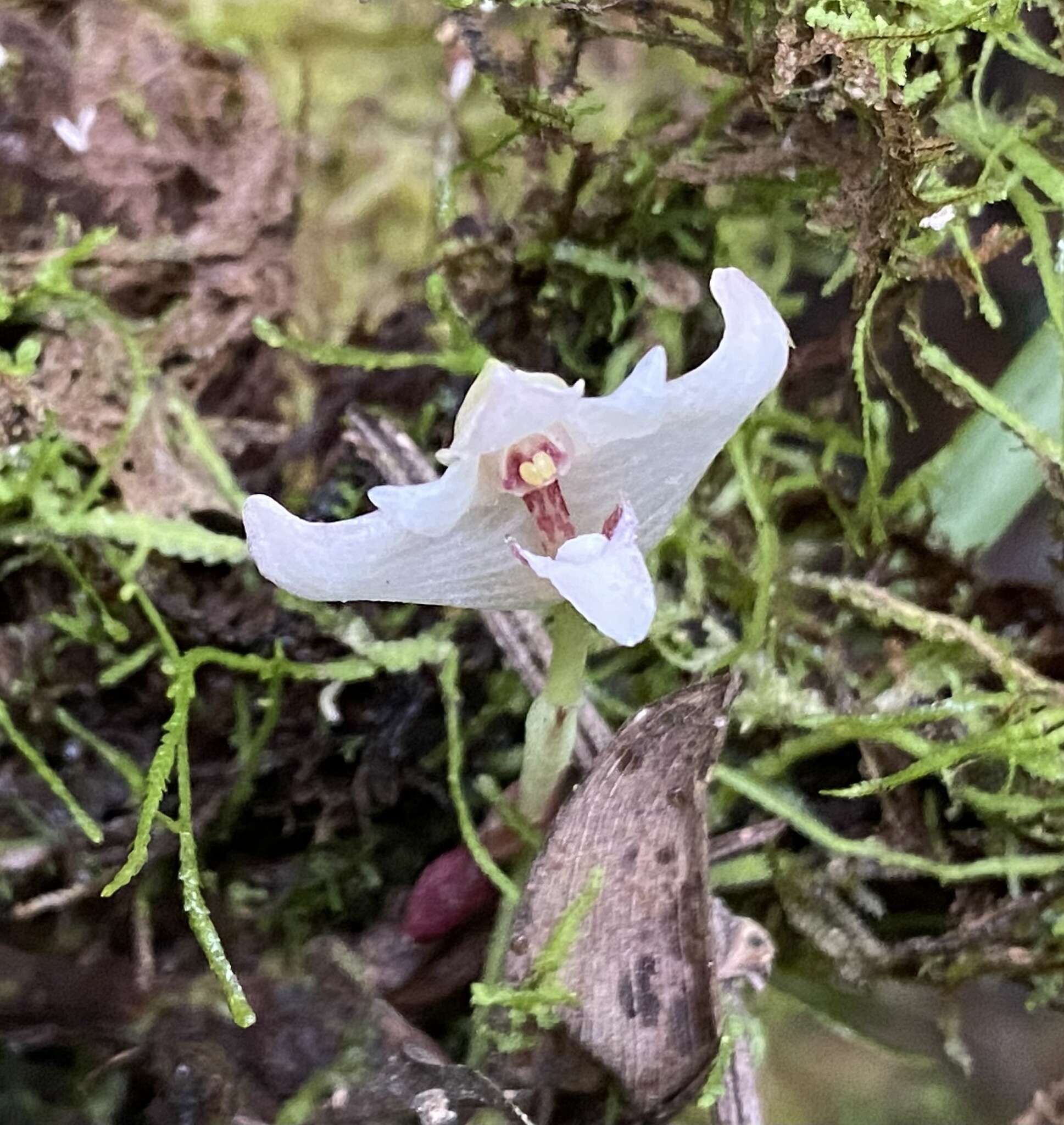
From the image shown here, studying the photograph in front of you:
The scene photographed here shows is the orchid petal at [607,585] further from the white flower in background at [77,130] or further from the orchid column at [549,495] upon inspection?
the white flower in background at [77,130]

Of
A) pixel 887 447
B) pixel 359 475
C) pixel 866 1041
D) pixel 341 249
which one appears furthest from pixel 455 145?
pixel 866 1041

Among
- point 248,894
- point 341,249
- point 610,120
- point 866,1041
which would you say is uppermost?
point 610,120

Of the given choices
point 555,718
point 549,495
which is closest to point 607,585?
point 549,495

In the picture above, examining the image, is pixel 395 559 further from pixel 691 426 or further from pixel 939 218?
pixel 939 218

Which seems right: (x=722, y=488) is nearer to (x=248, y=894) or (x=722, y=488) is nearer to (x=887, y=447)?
(x=887, y=447)

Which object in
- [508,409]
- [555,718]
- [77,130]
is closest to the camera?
[508,409]

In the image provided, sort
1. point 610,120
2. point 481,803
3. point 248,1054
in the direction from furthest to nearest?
point 610,120 < point 481,803 < point 248,1054
